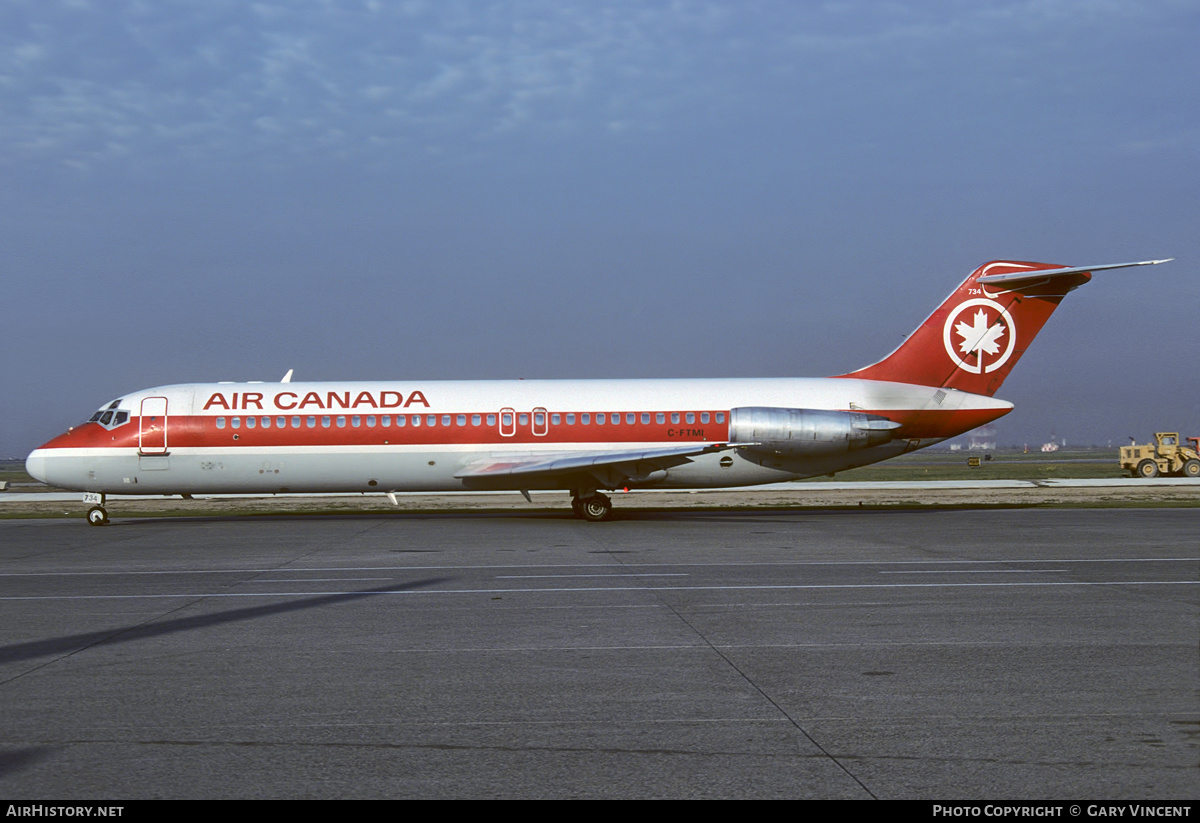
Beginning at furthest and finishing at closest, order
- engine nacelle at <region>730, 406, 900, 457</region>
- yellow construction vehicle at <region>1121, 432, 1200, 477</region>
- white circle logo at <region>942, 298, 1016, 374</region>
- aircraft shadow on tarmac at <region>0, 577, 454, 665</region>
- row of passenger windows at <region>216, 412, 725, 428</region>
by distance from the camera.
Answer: yellow construction vehicle at <region>1121, 432, 1200, 477</region>
white circle logo at <region>942, 298, 1016, 374</region>
row of passenger windows at <region>216, 412, 725, 428</region>
engine nacelle at <region>730, 406, 900, 457</region>
aircraft shadow on tarmac at <region>0, 577, 454, 665</region>

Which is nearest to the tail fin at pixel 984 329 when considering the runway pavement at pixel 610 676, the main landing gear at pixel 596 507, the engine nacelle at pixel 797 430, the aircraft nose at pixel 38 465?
the engine nacelle at pixel 797 430

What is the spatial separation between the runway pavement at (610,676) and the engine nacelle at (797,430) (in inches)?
343

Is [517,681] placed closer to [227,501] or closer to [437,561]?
[437,561]

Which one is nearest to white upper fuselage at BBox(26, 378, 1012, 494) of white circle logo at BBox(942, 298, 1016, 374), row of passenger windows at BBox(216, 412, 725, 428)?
row of passenger windows at BBox(216, 412, 725, 428)

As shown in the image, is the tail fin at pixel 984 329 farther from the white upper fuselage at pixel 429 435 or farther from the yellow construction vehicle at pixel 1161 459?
the yellow construction vehicle at pixel 1161 459

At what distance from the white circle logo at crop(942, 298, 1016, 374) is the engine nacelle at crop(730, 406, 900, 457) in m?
3.38

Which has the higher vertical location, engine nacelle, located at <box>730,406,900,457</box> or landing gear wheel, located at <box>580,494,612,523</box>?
engine nacelle, located at <box>730,406,900,457</box>

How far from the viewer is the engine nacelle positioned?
83.0 ft

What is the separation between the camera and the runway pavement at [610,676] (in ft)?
18.1

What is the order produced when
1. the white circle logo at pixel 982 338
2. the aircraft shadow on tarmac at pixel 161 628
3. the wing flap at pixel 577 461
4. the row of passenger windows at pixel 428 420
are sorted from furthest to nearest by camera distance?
the white circle logo at pixel 982 338 → the row of passenger windows at pixel 428 420 → the wing flap at pixel 577 461 → the aircraft shadow on tarmac at pixel 161 628

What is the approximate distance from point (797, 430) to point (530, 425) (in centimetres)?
678

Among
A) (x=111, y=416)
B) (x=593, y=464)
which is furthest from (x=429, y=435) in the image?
(x=111, y=416)

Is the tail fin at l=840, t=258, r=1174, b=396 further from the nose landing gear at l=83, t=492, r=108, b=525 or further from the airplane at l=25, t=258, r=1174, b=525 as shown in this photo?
the nose landing gear at l=83, t=492, r=108, b=525
